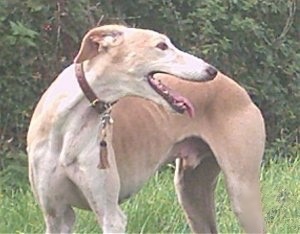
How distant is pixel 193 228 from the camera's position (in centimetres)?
792

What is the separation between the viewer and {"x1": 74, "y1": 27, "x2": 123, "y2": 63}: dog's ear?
6621 mm

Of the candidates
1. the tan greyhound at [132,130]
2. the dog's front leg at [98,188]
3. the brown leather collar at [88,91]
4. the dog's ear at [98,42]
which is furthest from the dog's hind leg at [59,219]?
the dog's ear at [98,42]

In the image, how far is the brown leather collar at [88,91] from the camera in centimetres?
664

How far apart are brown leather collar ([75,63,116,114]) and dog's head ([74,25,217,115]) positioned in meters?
0.04

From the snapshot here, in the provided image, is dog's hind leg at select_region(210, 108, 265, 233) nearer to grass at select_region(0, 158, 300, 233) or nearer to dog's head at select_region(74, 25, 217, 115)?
grass at select_region(0, 158, 300, 233)

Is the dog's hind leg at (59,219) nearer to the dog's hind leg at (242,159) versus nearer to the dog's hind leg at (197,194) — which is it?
the dog's hind leg at (242,159)

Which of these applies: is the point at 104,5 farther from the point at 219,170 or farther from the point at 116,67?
the point at 116,67

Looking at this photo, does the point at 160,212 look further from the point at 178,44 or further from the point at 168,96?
the point at 178,44

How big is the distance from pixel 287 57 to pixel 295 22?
55 centimetres

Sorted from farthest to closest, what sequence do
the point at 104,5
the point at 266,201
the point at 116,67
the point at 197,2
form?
1. the point at 197,2
2. the point at 104,5
3. the point at 266,201
4. the point at 116,67

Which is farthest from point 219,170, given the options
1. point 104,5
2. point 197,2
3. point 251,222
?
point 197,2

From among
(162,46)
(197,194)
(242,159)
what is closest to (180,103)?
(162,46)

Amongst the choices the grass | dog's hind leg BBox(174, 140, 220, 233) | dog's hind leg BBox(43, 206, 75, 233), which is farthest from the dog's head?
the grass

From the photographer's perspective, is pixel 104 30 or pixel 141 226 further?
pixel 141 226
